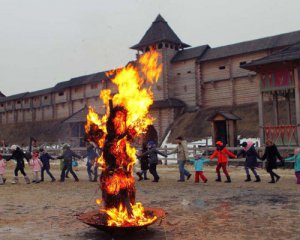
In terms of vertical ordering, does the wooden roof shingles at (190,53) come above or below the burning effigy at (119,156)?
above

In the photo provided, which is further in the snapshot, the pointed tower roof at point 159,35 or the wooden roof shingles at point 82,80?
the wooden roof shingles at point 82,80

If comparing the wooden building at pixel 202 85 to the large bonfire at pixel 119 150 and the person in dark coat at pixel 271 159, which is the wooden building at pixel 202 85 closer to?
the person in dark coat at pixel 271 159

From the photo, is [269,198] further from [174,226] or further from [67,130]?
[67,130]

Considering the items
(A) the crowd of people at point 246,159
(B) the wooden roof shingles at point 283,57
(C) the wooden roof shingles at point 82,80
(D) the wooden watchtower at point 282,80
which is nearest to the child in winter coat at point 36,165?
(A) the crowd of people at point 246,159

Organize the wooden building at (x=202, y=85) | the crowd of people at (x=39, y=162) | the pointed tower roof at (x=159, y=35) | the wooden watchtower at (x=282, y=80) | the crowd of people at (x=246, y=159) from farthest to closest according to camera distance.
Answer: the pointed tower roof at (x=159, y=35), the wooden building at (x=202, y=85), the wooden watchtower at (x=282, y=80), the crowd of people at (x=39, y=162), the crowd of people at (x=246, y=159)

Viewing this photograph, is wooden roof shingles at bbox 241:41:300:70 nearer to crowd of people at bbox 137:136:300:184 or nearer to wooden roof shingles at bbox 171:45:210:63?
crowd of people at bbox 137:136:300:184

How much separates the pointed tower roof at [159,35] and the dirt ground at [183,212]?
31.7 metres

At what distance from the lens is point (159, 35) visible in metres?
41.8

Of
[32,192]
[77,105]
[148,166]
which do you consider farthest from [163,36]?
[32,192]

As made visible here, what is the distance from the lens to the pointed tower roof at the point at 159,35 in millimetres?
41438

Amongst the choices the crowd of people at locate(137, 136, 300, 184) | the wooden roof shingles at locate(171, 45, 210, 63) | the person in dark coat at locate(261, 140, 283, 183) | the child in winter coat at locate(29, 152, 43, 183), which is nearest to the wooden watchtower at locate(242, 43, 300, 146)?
the crowd of people at locate(137, 136, 300, 184)

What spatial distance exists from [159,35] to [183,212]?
1432 inches

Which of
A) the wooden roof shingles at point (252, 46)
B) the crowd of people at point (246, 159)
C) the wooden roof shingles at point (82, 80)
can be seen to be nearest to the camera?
the crowd of people at point (246, 159)

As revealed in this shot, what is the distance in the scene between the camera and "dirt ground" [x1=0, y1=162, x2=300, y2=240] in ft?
18.8
